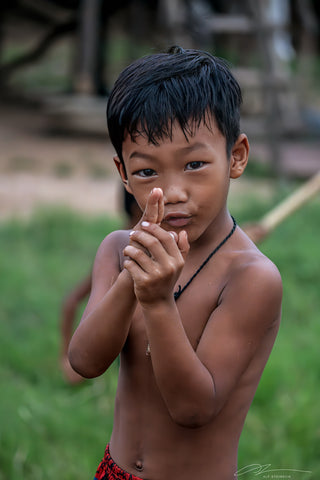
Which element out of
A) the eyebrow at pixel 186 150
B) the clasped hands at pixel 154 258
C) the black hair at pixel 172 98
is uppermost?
the black hair at pixel 172 98

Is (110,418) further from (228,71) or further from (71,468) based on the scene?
(228,71)

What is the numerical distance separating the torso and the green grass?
93 cm

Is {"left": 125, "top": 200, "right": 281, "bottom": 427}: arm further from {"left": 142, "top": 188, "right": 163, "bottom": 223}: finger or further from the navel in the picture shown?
the navel

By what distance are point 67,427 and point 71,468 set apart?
0.29m

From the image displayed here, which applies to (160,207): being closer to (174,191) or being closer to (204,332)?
(174,191)

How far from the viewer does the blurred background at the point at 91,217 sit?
2459 millimetres

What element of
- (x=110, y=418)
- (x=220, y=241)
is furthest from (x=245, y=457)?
(x=220, y=241)

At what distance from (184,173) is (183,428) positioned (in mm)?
458

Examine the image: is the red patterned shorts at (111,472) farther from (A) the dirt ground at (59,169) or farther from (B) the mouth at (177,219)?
(A) the dirt ground at (59,169)

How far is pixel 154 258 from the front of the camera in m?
0.99

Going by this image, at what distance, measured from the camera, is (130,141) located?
1.10m
